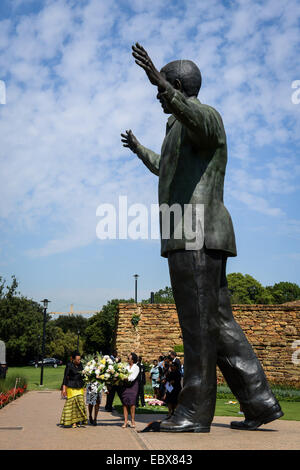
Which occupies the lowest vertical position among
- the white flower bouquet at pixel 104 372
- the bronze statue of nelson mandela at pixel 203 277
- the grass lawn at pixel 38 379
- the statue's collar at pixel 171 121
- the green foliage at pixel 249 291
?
the grass lawn at pixel 38 379

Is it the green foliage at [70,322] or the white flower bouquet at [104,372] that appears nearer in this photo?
the white flower bouquet at [104,372]

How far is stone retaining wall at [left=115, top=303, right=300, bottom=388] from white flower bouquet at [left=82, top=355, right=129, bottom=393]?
1566 cm

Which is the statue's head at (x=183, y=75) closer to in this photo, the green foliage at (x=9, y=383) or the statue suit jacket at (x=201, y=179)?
the statue suit jacket at (x=201, y=179)

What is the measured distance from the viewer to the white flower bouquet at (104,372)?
7.86m

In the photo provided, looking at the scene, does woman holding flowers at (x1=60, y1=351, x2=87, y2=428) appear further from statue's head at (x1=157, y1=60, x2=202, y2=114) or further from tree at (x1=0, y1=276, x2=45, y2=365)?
tree at (x1=0, y1=276, x2=45, y2=365)

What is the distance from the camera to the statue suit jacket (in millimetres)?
5449

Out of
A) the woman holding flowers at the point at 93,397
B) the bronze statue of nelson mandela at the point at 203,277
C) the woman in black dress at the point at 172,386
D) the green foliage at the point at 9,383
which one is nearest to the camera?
the bronze statue of nelson mandela at the point at 203,277

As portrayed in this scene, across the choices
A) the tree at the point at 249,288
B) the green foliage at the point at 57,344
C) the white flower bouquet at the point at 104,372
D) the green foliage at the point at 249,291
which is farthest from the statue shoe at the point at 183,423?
the tree at the point at 249,288

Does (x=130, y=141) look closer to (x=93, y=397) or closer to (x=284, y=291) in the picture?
(x=93, y=397)

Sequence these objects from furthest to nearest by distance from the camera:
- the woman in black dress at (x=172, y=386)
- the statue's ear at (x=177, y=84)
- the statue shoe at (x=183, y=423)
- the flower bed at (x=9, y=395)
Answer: the flower bed at (x=9, y=395) < the woman in black dress at (x=172, y=386) < the statue's ear at (x=177, y=84) < the statue shoe at (x=183, y=423)

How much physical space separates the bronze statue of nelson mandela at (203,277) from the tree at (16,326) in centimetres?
4214

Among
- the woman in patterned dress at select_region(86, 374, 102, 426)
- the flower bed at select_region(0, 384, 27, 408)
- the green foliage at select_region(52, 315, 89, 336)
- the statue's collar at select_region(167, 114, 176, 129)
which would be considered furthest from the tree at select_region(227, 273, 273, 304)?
the statue's collar at select_region(167, 114, 176, 129)

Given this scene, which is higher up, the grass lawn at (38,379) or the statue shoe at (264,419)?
the statue shoe at (264,419)

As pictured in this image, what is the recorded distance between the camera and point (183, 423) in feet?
16.7
